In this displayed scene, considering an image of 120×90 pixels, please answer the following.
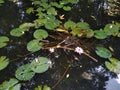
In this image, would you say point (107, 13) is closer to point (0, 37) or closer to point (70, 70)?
point (70, 70)

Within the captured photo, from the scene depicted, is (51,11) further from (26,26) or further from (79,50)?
(79,50)

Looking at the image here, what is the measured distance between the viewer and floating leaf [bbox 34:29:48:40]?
1696 mm

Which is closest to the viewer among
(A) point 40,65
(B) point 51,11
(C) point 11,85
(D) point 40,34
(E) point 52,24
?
(C) point 11,85

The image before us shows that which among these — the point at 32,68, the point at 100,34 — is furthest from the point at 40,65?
the point at 100,34

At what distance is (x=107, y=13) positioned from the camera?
214cm

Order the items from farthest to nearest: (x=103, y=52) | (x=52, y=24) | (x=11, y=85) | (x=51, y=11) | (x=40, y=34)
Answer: (x=51, y=11) → (x=52, y=24) → (x=40, y=34) → (x=103, y=52) → (x=11, y=85)

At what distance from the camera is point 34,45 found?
1622mm

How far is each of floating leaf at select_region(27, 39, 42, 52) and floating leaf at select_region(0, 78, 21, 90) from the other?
0.29 meters

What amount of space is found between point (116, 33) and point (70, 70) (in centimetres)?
55

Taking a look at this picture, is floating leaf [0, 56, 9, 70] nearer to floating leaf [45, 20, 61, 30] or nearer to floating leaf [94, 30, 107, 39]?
floating leaf [45, 20, 61, 30]

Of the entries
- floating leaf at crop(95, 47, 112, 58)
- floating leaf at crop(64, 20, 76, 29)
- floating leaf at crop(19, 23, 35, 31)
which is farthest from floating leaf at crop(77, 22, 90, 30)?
floating leaf at crop(19, 23, 35, 31)

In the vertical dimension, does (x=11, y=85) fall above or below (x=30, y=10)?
below

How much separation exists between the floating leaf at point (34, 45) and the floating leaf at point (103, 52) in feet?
1.37

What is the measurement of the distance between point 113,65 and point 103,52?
12 cm
